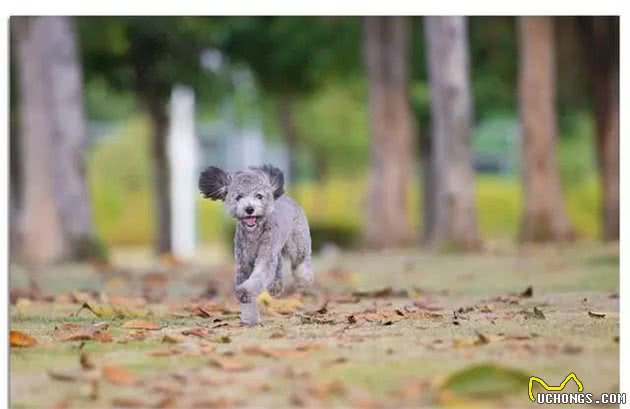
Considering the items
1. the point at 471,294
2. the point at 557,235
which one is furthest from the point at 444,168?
the point at 471,294

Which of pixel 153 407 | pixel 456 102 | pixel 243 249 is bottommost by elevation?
pixel 153 407

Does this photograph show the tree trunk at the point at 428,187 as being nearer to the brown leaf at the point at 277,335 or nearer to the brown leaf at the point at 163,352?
the brown leaf at the point at 277,335

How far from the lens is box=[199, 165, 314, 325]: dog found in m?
7.72

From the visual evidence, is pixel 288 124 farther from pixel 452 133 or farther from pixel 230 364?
pixel 230 364

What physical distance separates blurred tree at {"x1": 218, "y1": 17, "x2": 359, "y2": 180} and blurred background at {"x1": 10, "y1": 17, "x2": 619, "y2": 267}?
4 centimetres

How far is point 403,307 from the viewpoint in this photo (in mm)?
9031

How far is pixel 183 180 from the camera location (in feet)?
123

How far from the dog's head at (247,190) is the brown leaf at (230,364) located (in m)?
1.16

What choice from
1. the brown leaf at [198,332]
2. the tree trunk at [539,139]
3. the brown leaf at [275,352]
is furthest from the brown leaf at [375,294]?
the tree trunk at [539,139]

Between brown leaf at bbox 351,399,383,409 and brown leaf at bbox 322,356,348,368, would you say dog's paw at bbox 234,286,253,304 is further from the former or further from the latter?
brown leaf at bbox 351,399,383,409

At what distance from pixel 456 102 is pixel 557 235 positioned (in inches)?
106

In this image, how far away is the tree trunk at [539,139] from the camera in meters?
19.2

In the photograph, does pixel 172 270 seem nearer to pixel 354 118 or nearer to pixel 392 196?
pixel 392 196

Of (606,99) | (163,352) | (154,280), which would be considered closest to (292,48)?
(606,99)
